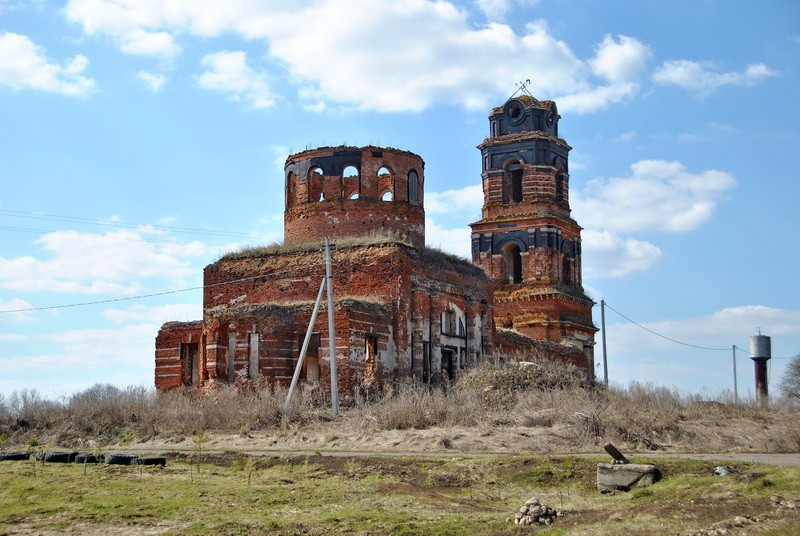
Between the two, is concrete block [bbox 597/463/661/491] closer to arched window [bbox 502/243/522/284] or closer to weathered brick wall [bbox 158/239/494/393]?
weathered brick wall [bbox 158/239/494/393]

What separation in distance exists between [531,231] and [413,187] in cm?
1726

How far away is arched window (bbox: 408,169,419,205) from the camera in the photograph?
3531cm

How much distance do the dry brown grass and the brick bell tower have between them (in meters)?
20.8

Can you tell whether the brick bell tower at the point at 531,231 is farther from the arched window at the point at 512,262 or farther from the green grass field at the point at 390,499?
the green grass field at the point at 390,499

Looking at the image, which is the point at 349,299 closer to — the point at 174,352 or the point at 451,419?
the point at 174,352

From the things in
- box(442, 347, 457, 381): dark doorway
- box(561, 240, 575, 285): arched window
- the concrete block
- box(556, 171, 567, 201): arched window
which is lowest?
the concrete block

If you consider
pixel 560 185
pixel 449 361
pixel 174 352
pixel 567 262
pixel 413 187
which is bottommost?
pixel 449 361

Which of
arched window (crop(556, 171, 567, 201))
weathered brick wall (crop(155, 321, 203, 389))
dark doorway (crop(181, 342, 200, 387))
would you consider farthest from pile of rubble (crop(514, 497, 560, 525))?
arched window (crop(556, 171, 567, 201))

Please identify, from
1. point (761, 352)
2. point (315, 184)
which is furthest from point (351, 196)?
point (761, 352)

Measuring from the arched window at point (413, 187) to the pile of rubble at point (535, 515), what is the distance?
25.1 m

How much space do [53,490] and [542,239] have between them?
3991 centimetres

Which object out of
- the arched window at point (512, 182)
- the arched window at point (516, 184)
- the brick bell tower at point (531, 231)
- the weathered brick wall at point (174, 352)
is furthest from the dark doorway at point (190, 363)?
the arched window at point (516, 184)

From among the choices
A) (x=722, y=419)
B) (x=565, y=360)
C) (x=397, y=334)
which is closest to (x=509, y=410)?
(x=722, y=419)

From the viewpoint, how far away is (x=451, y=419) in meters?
Result: 21.0
